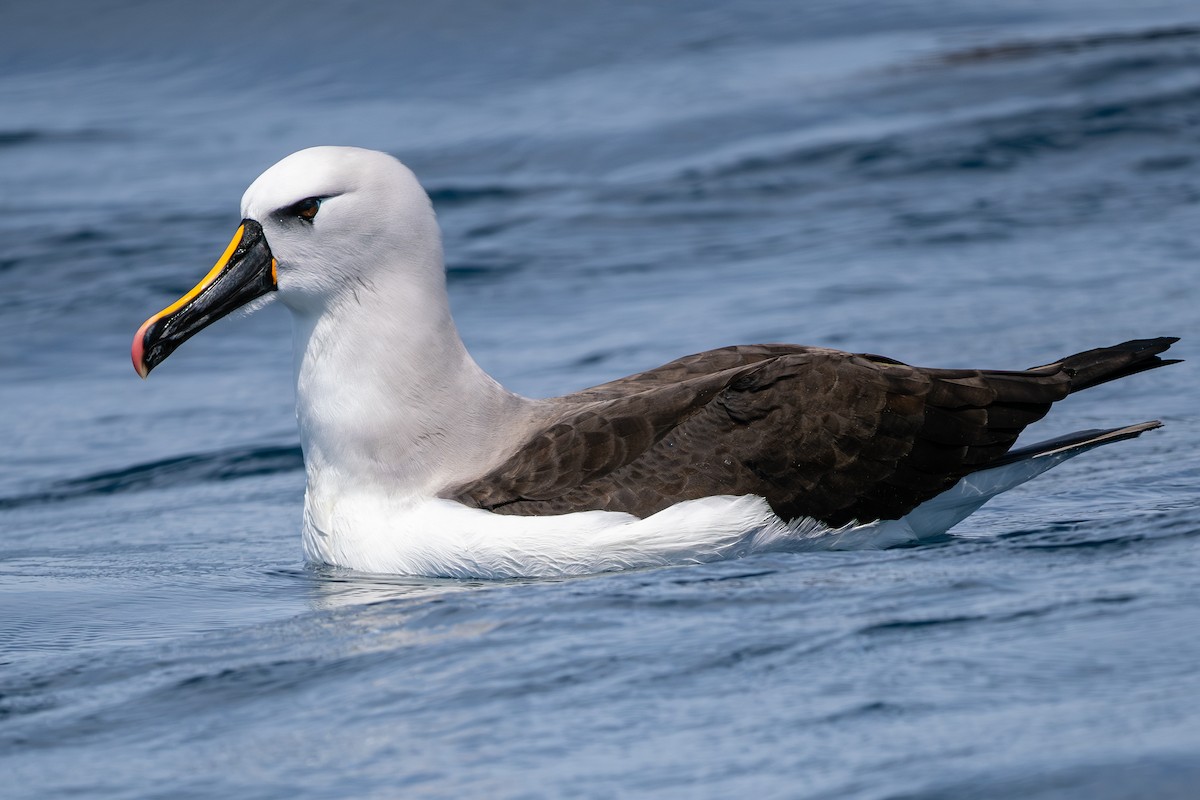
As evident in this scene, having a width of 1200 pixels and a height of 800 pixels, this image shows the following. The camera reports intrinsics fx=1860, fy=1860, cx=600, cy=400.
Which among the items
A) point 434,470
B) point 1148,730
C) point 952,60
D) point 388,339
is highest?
point 952,60

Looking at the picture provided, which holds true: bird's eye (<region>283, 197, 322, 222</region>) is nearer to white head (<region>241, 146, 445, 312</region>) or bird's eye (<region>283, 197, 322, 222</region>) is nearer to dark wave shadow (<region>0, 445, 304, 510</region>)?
white head (<region>241, 146, 445, 312</region>)

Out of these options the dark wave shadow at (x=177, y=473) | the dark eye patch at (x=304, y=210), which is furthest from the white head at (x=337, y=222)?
the dark wave shadow at (x=177, y=473)

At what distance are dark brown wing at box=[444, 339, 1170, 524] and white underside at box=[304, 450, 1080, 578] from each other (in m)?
0.06

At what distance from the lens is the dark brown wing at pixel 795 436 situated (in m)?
7.54

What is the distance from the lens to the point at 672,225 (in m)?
16.0

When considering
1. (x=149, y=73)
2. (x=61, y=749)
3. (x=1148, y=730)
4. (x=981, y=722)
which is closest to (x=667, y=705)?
(x=981, y=722)

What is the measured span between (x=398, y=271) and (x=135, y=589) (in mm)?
1846

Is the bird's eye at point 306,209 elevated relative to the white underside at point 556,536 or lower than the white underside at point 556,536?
elevated

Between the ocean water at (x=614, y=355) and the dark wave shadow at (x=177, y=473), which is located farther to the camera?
the dark wave shadow at (x=177, y=473)

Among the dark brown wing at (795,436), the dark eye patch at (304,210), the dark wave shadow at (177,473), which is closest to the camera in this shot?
the dark brown wing at (795,436)

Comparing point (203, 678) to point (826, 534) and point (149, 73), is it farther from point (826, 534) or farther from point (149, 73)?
point (149, 73)

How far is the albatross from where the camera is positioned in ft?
24.7

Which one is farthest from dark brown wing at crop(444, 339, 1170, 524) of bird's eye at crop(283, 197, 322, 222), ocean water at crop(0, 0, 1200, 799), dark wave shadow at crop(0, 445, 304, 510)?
dark wave shadow at crop(0, 445, 304, 510)

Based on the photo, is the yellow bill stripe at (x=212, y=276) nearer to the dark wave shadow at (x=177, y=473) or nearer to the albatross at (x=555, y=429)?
the albatross at (x=555, y=429)
